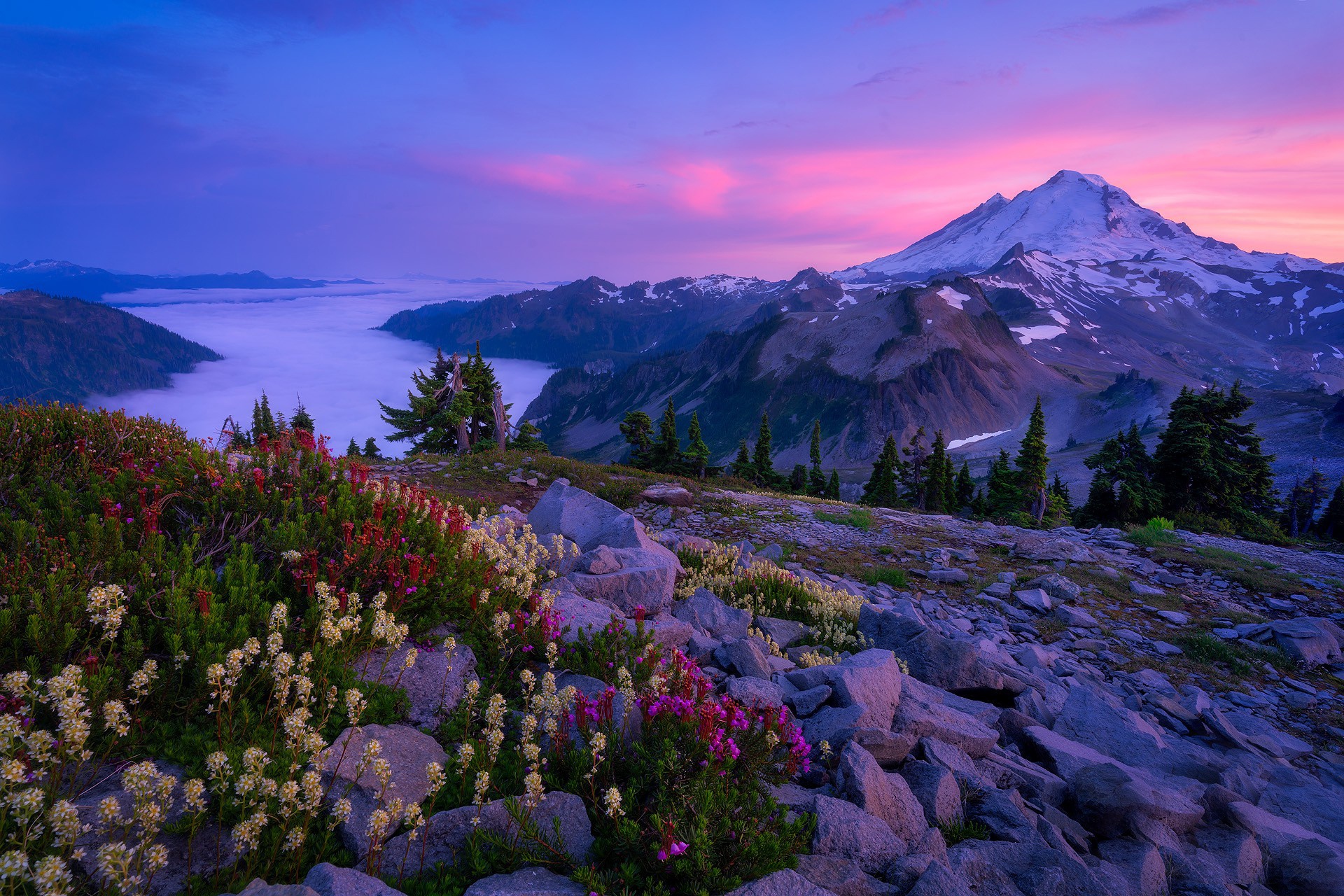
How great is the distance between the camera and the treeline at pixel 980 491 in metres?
47.3

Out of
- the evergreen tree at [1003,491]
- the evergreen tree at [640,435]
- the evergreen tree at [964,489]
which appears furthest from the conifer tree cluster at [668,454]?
the evergreen tree at [964,489]

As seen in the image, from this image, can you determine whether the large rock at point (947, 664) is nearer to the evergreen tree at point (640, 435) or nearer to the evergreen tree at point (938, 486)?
the evergreen tree at point (640, 435)

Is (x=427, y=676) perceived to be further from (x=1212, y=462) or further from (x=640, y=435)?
(x=640, y=435)

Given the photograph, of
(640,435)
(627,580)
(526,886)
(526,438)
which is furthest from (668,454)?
(526,886)

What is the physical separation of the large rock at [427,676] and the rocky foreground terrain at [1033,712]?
131cm

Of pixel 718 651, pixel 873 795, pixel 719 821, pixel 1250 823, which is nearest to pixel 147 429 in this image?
pixel 718 651

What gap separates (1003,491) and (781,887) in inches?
2212

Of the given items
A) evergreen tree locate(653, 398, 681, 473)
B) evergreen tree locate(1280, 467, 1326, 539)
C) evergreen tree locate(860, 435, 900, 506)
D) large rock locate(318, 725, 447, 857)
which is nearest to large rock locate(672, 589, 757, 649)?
large rock locate(318, 725, 447, 857)

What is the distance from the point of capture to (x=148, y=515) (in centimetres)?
506

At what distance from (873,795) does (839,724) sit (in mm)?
889

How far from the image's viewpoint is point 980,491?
70562 millimetres

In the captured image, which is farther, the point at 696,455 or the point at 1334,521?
the point at 696,455

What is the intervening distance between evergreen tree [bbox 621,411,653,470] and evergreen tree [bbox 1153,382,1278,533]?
37.1 metres

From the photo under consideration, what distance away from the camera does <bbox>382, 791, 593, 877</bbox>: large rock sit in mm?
3562
